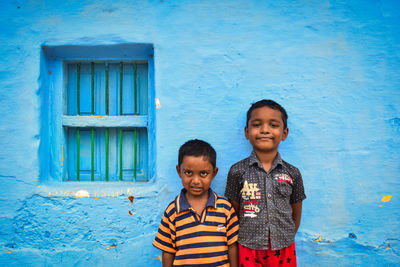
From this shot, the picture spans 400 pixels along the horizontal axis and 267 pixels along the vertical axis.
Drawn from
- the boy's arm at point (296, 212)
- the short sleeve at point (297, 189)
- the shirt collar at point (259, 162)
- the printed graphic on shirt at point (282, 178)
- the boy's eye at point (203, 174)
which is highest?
the shirt collar at point (259, 162)

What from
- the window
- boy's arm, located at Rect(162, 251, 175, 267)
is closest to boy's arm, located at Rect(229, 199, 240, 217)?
boy's arm, located at Rect(162, 251, 175, 267)

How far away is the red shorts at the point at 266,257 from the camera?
68.1 inches

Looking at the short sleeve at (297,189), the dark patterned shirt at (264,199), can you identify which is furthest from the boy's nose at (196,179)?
the short sleeve at (297,189)

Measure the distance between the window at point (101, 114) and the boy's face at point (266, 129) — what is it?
2.79 feet

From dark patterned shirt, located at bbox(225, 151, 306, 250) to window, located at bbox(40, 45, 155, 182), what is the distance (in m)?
0.81

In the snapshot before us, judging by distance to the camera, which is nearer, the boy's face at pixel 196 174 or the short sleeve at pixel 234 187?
the boy's face at pixel 196 174

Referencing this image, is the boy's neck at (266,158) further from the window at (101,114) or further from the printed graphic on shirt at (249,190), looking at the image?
the window at (101,114)

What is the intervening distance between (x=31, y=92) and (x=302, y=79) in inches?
80.5

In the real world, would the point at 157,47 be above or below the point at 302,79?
above

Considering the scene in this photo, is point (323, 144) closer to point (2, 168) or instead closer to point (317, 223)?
point (317, 223)

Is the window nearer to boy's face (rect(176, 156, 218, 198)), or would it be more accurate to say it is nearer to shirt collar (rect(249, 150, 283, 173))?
boy's face (rect(176, 156, 218, 198))

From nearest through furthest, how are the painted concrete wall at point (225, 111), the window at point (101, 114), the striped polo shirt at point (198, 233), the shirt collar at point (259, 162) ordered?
the striped polo shirt at point (198, 233), the shirt collar at point (259, 162), the painted concrete wall at point (225, 111), the window at point (101, 114)

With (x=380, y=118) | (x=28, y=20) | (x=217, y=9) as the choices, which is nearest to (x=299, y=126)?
(x=380, y=118)

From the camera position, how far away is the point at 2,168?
211cm
